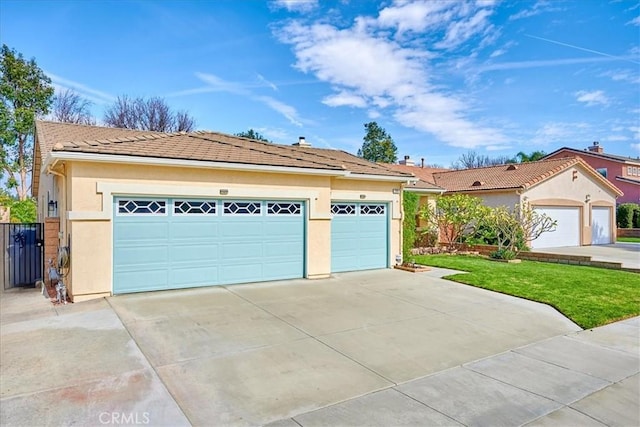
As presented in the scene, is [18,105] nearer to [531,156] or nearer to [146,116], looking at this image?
[146,116]

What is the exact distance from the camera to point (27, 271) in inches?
421

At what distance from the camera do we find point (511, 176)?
76.7ft

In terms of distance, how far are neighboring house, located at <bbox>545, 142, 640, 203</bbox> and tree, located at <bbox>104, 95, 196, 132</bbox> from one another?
38600 millimetres

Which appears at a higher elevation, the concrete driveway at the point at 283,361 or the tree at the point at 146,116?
the tree at the point at 146,116

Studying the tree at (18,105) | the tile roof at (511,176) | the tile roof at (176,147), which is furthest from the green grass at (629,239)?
the tree at (18,105)

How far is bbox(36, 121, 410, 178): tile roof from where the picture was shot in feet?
29.7

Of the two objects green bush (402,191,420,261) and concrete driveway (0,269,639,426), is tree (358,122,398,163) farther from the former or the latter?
concrete driveway (0,269,639,426)

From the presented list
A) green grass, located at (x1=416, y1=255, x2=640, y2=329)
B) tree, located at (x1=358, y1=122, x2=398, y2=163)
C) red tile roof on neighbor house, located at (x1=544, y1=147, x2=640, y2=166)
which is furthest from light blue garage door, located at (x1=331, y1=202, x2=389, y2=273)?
red tile roof on neighbor house, located at (x1=544, y1=147, x2=640, y2=166)

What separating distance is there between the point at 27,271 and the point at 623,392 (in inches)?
519

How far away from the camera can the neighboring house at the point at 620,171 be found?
34.5 m

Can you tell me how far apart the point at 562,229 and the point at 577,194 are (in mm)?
2732

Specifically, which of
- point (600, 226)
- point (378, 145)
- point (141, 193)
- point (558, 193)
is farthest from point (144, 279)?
point (378, 145)

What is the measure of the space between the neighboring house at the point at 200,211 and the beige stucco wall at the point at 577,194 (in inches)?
516

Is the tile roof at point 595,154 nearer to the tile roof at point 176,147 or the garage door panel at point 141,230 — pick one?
the tile roof at point 176,147
